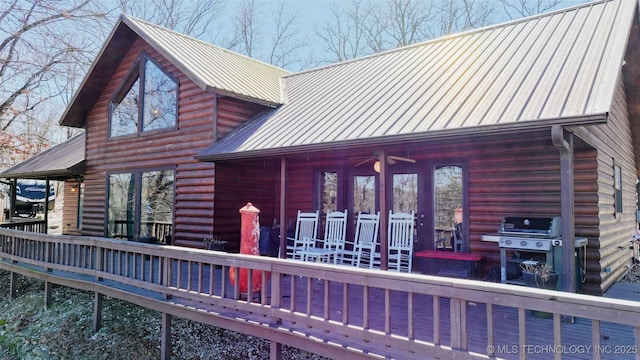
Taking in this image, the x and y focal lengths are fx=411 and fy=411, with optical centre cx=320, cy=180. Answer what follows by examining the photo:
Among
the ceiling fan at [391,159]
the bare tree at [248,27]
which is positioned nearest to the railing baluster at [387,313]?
the ceiling fan at [391,159]

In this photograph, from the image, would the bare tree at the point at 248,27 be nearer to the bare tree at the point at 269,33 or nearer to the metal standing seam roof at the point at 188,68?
the bare tree at the point at 269,33

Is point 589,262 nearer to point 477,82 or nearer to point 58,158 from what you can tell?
point 477,82

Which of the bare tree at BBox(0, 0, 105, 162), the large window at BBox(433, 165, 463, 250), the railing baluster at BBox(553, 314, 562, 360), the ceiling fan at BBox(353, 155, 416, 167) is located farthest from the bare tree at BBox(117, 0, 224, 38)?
the railing baluster at BBox(553, 314, 562, 360)

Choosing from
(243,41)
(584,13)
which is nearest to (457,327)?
(584,13)

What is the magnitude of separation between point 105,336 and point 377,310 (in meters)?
4.27

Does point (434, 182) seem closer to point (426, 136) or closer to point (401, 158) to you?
point (401, 158)

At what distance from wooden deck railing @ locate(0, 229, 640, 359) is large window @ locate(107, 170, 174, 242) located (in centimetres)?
215

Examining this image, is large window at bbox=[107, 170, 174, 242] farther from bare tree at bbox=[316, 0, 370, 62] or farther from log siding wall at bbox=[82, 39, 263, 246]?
bare tree at bbox=[316, 0, 370, 62]

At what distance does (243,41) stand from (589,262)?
20691 millimetres

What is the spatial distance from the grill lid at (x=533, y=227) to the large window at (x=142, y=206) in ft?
21.1

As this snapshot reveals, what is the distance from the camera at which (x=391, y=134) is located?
5.06 metres

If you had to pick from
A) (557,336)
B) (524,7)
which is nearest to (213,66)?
(557,336)

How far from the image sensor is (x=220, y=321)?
4.59 m

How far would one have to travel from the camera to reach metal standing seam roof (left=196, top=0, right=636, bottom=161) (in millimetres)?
4383
